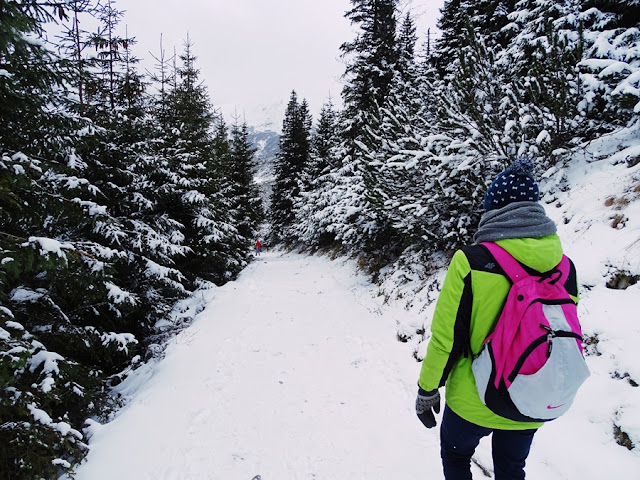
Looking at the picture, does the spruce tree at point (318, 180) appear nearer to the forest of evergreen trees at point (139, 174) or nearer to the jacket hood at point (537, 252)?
the forest of evergreen trees at point (139, 174)

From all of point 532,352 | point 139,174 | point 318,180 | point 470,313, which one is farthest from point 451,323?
point 318,180

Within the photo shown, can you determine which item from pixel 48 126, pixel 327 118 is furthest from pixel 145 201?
pixel 327 118

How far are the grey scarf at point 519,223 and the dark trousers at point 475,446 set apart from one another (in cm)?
122

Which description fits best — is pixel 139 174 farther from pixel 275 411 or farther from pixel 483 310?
pixel 483 310

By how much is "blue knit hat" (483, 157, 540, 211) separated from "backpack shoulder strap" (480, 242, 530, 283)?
14.6 inches

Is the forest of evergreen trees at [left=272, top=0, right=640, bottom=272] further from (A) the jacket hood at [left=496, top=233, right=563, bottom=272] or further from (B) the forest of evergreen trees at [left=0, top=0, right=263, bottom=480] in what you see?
(B) the forest of evergreen trees at [left=0, top=0, right=263, bottom=480]

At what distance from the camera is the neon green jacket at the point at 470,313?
1848mm

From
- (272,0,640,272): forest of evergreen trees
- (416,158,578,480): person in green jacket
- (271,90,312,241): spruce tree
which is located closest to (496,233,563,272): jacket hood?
(416,158,578,480): person in green jacket

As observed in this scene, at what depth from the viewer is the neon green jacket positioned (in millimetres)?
1848

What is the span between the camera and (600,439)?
123 inches

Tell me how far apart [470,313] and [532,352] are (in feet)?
1.24

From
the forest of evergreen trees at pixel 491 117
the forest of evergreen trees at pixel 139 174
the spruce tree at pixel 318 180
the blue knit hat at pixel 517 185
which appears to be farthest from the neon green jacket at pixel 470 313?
the spruce tree at pixel 318 180

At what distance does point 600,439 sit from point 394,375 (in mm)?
2850

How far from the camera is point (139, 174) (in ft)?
31.8
